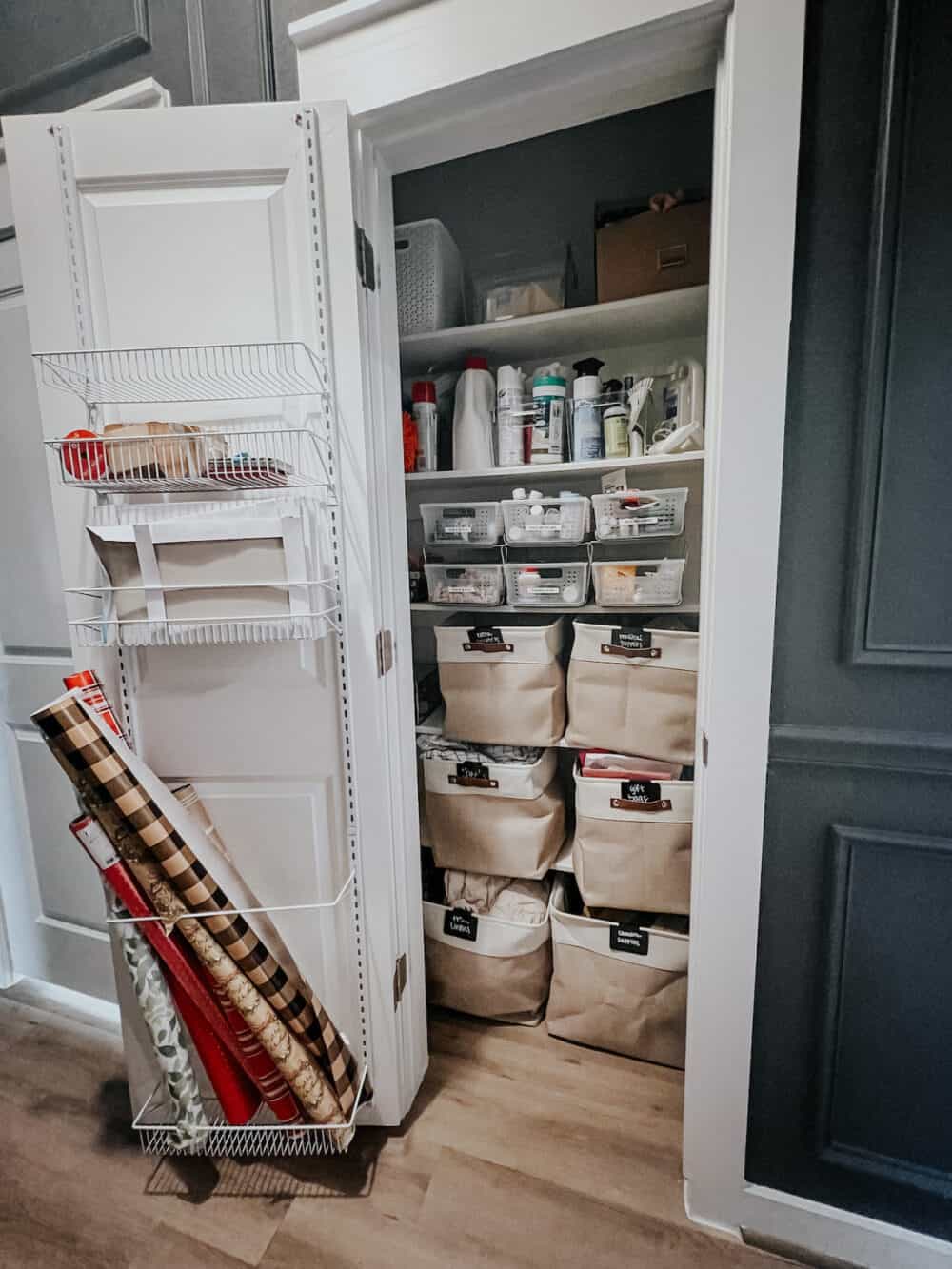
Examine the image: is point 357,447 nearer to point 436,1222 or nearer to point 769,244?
point 769,244

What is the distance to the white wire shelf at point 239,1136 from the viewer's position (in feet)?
3.95

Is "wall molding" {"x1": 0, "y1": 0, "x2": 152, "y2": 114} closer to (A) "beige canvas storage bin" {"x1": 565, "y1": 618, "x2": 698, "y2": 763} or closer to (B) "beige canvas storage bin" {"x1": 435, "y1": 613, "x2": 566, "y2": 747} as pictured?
(B) "beige canvas storage bin" {"x1": 435, "y1": 613, "x2": 566, "y2": 747}

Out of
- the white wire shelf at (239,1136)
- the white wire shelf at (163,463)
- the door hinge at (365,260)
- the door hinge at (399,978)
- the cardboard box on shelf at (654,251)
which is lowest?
the white wire shelf at (239,1136)

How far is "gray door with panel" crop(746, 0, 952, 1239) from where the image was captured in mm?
814

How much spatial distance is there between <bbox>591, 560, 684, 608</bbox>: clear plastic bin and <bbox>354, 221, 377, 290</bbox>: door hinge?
79 cm

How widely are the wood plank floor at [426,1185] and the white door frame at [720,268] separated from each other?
→ 17cm

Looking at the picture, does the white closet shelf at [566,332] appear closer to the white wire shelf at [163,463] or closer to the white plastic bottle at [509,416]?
the white plastic bottle at [509,416]

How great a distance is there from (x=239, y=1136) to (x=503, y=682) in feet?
3.92

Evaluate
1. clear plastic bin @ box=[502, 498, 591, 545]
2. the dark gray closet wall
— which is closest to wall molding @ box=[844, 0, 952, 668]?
clear plastic bin @ box=[502, 498, 591, 545]

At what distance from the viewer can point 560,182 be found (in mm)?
1646

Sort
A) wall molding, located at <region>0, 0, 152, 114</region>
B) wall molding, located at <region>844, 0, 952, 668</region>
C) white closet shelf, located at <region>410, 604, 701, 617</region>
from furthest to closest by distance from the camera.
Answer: white closet shelf, located at <region>410, 604, 701, 617</region> → wall molding, located at <region>0, 0, 152, 114</region> → wall molding, located at <region>844, 0, 952, 668</region>

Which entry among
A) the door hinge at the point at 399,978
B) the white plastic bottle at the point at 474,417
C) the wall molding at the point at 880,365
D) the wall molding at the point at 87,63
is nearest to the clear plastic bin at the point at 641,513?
the white plastic bottle at the point at 474,417

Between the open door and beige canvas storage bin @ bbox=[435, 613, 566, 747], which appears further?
beige canvas storage bin @ bbox=[435, 613, 566, 747]

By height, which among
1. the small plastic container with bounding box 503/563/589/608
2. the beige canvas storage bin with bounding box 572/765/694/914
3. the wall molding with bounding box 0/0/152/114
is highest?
the wall molding with bounding box 0/0/152/114
